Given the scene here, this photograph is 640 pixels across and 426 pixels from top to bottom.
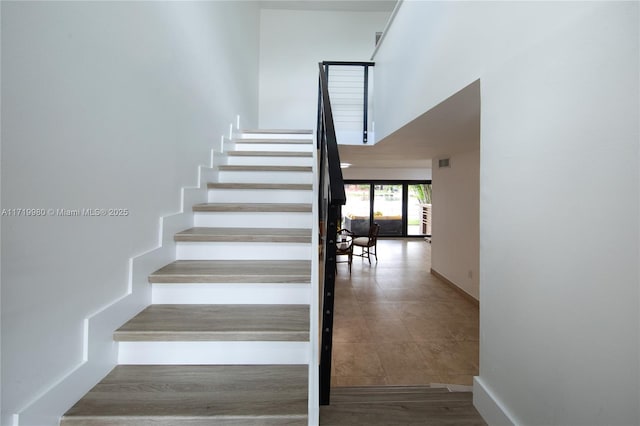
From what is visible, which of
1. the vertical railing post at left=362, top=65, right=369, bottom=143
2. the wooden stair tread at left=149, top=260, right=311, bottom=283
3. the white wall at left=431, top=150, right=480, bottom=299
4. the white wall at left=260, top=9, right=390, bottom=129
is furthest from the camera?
the white wall at left=260, top=9, right=390, bottom=129

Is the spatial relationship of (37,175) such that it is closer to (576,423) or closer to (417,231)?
(576,423)

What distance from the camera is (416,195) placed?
11008mm

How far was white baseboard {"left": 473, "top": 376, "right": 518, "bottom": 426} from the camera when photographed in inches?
53.1

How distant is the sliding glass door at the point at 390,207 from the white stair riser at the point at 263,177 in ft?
26.0

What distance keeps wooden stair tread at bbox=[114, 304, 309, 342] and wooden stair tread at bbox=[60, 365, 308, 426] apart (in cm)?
14

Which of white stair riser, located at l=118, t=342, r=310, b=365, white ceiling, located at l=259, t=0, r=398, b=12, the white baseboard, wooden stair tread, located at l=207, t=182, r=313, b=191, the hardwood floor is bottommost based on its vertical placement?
the hardwood floor

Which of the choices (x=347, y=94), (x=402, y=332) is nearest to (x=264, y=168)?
(x=402, y=332)

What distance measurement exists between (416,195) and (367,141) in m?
7.53

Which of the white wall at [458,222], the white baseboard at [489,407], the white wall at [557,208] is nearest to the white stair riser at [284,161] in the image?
the white wall at [557,208]

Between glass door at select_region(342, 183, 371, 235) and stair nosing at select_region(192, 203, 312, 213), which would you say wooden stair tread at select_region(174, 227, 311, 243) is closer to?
stair nosing at select_region(192, 203, 312, 213)

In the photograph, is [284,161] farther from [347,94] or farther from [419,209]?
[419,209]

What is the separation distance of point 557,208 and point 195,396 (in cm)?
156

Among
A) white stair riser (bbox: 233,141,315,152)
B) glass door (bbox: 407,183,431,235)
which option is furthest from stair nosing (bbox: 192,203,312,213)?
glass door (bbox: 407,183,431,235)

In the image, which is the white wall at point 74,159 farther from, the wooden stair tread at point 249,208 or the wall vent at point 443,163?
the wall vent at point 443,163
